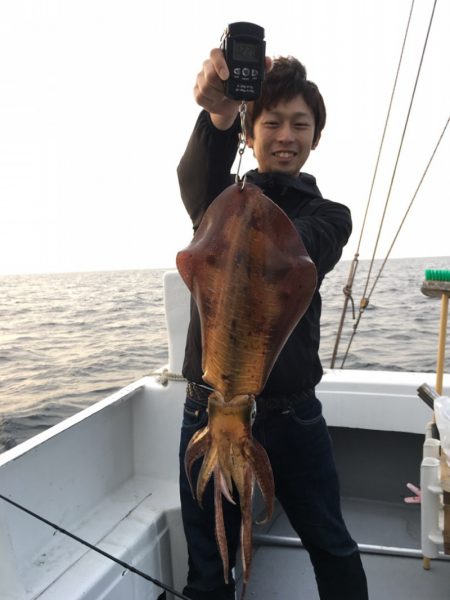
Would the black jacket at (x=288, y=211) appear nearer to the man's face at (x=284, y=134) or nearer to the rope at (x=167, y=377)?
the man's face at (x=284, y=134)

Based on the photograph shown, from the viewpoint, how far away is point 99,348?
1338 cm

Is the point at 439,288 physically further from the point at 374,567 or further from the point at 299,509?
the point at 374,567

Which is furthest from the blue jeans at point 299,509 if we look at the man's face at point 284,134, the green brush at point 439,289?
the green brush at point 439,289

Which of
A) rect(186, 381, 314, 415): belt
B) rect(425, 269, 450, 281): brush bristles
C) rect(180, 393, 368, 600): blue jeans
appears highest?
rect(425, 269, 450, 281): brush bristles

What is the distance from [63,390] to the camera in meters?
9.83

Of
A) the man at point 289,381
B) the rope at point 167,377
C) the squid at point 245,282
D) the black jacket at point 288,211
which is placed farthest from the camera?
the rope at point 167,377

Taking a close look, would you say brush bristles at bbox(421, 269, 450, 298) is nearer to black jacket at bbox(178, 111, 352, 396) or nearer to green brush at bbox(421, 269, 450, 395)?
green brush at bbox(421, 269, 450, 395)

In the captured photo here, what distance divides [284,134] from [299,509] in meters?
1.36

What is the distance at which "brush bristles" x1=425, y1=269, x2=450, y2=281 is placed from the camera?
9.33 feet

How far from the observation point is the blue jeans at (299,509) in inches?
74.3

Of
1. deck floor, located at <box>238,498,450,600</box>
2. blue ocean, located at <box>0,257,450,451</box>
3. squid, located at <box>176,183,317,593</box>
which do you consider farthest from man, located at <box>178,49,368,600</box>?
blue ocean, located at <box>0,257,450,451</box>

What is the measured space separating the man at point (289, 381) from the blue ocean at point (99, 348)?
2.53 m

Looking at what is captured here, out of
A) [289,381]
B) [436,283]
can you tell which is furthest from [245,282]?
[436,283]

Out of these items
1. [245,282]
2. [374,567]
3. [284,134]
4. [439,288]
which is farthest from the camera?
[374,567]
